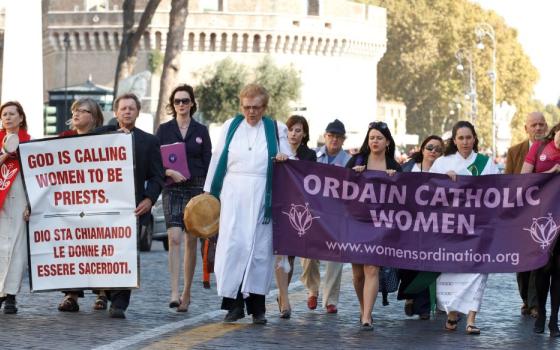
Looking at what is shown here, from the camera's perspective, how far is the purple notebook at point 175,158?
1385 centimetres

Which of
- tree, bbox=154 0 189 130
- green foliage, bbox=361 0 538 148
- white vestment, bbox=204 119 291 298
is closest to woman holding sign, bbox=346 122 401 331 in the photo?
white vestment, bbox=204 119 291 298

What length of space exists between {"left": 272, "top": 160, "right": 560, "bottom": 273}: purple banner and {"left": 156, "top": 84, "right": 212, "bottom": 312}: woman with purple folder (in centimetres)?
94

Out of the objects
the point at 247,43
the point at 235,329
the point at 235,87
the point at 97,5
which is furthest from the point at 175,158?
the point at 97,5

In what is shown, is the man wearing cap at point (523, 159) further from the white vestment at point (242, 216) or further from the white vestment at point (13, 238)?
the white vestment at point (13, 238)

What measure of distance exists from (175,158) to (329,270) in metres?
1.57

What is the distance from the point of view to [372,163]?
13234 mm

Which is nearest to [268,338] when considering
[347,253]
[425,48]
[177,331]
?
[177,331]

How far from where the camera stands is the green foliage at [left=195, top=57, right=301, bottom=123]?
88.6 m

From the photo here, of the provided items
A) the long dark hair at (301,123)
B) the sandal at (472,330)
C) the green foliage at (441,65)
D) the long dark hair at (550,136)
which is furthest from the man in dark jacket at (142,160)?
the green foliage at (441,65)

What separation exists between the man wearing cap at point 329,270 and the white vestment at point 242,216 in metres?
1.31

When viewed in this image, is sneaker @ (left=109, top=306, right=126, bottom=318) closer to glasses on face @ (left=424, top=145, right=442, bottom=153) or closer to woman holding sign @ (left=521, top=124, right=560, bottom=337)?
woman holding sign @ (left=521, top=124, right=560, bottom=337)

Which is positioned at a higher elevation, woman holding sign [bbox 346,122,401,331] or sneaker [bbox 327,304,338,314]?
woman holding sign [bbox 346,122,401,331]

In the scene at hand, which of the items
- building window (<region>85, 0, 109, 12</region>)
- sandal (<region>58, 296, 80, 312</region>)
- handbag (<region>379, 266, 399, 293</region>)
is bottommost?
sandal (<region>58, 296, 80, 312</region>)

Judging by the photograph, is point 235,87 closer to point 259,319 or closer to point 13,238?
point 13,238
